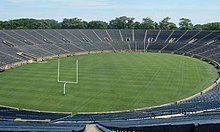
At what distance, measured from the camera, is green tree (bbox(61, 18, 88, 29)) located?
125 metres

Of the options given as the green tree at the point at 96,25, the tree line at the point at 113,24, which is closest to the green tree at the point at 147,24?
the tree line at the point at 113,24

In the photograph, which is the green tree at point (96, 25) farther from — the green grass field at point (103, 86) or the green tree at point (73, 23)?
the green grass field at point (103, 86)

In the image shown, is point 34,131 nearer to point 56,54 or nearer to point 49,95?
point 49,95

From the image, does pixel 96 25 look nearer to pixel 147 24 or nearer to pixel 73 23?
pixel 73 23

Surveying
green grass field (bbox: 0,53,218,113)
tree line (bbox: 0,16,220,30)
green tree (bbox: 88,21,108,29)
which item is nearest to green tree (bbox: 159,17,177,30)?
tree line (bbox: 0,16,220,30)

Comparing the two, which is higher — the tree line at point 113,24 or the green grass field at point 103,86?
the tree line at point 113,24

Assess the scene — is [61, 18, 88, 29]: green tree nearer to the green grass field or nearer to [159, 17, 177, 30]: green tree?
[159, 17, 177, 30]: green tree

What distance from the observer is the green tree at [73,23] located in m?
125

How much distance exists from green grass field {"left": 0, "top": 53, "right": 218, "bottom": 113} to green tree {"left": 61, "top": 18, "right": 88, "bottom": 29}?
74792 millimetres

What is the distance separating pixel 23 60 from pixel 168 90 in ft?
111

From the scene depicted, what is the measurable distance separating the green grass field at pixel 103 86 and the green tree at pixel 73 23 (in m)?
74.8

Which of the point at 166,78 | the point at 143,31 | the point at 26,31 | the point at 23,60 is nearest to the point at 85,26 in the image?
the point at 143,31

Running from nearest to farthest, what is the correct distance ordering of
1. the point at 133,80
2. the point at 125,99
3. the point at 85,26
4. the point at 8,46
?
the point at 125,99 → the point at 133,80 → the point at 8,46 → the point at 85,26

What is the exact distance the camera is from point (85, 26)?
128m
